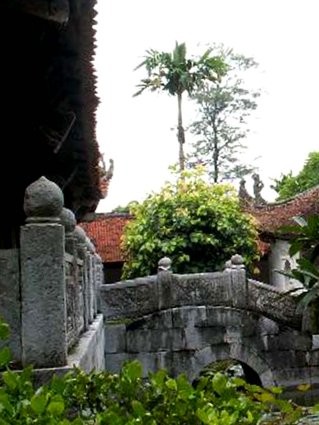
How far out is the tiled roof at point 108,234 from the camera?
934 inches

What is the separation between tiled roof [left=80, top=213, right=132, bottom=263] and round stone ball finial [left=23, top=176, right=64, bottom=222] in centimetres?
1945

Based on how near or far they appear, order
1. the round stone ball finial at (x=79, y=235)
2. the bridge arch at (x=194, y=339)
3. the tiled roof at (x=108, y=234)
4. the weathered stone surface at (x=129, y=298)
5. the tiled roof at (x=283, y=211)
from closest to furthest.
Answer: the round stone ball finial at (x=79, y=235) → the weathered stone surface at (x=129, y=298) → the bridge arch at (x=194, y=339) → the tiled roof at (x=283, y=211) → the tiled roof at (x=108, y=234)

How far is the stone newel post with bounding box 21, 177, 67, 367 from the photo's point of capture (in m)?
3.69

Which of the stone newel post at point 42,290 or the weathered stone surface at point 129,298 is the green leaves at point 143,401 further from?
the weathered stone surface at point 129,298

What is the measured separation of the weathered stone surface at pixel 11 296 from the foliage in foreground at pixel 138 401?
120cm

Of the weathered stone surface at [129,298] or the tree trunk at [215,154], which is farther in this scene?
the tree trunk at [215,154]

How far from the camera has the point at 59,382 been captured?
2342 mm

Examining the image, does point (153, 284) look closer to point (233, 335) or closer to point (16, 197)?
point (233, 335)

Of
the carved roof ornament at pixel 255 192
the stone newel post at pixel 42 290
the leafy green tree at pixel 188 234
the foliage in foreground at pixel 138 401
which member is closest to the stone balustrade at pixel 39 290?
A: the stone newel post at pixel 42 290

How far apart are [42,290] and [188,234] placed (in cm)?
1393

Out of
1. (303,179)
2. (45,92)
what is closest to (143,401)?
(45,92)

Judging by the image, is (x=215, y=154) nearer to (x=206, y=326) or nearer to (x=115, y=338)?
(x=206, y=326)

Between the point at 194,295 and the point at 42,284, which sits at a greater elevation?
the point at 194,295

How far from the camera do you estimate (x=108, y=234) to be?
24875mm
